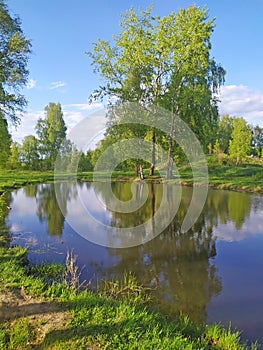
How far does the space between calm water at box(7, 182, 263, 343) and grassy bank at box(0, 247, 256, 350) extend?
2.15 ft

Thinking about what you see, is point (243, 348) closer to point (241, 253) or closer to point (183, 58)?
point (241, 253)

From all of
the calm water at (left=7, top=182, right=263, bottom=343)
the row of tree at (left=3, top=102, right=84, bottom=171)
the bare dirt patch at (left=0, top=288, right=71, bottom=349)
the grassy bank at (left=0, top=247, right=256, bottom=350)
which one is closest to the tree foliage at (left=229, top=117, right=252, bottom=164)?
the calm water at (left=7, top=182, right=263, bottom=343)

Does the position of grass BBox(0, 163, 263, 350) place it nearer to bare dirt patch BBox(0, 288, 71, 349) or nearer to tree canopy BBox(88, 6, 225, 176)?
bare dirt patch BBox(0, 288, 71, 349)

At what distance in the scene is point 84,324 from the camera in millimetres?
4711

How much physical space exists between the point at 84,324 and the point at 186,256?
538 centimetres

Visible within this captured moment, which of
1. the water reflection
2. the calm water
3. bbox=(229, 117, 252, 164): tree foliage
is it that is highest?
bbox=(229, 117, 252, 164): tree foliage

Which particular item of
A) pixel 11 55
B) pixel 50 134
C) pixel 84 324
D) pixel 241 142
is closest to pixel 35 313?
pixel 84 324

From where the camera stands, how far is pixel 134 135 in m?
33.7

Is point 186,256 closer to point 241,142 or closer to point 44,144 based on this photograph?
point 241,142

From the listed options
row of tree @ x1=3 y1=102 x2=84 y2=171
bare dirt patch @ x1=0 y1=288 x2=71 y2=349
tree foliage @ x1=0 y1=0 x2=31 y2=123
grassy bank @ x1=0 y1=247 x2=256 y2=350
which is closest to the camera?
grassy bank @ x1=0 y1=247 x2=256 y2=350

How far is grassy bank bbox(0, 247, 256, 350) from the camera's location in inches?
171

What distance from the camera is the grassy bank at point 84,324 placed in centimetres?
434

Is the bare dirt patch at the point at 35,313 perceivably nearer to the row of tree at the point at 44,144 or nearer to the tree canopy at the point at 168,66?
the tree canopy at the point at 168,66

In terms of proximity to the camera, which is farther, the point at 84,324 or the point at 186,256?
the point at 186,256
